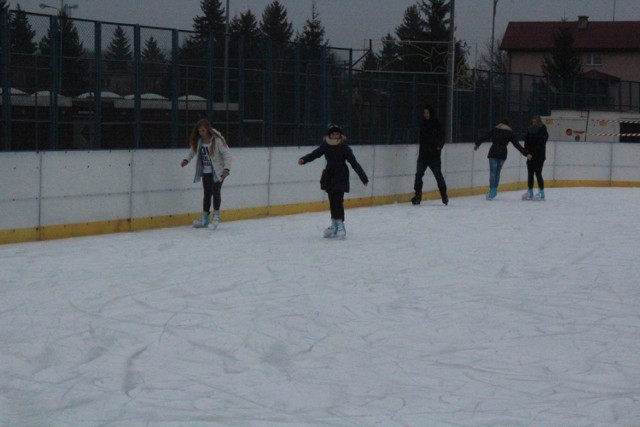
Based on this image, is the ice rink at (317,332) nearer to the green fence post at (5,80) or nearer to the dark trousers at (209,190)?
the dark trousers at (209,190)

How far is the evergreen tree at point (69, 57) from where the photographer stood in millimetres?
14387

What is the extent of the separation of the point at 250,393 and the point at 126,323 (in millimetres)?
2221

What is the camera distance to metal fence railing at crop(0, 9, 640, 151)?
Result: 14.6m

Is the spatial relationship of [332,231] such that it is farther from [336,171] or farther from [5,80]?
[5,80]

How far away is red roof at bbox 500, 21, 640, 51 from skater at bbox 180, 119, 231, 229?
70.7m

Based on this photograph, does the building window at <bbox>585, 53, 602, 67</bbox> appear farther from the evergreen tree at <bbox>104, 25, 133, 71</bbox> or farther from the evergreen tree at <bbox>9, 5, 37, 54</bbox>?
the evergreen tree at <bbox>9, 5, 37, 54</bbox>

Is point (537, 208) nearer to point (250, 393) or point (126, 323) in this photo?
point (126, 323)

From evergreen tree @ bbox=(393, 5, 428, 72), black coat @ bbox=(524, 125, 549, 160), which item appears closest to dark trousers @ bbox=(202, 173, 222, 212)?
black coat @ bbox=(524, 125, 549, 160)

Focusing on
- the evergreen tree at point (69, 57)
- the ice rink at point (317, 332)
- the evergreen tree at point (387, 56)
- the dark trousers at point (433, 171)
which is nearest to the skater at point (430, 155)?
the dark trousers at point (433, 171)

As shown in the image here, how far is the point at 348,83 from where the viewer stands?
20.6m

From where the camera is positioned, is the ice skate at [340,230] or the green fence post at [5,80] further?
the ice skate at [340,230]

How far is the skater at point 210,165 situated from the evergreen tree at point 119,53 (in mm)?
1346

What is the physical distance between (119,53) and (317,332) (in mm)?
8467

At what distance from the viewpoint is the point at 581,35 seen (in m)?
85.8
